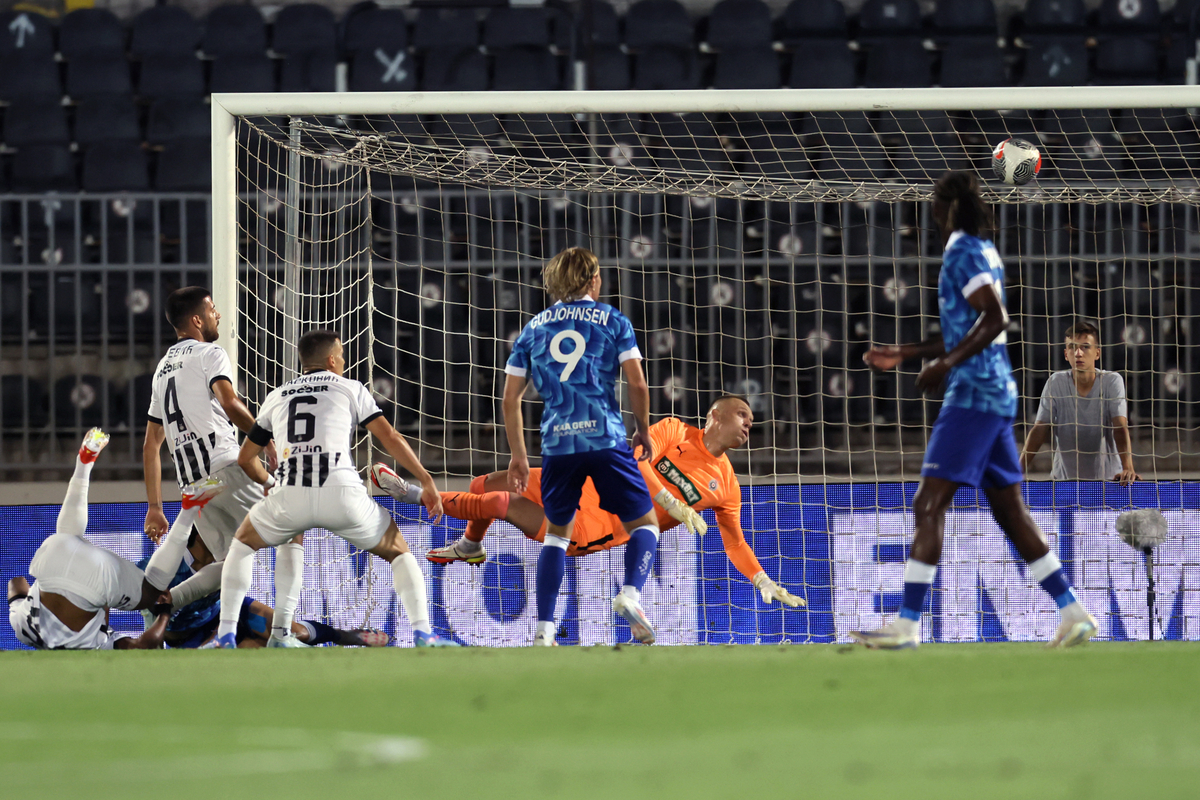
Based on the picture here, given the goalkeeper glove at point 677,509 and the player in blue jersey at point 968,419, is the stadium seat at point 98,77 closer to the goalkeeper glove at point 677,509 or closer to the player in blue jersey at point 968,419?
the goalkeeper glove at point 677,509

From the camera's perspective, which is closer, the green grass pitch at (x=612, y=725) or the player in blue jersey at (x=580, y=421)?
the green grass pitch at (x=612, y=725)

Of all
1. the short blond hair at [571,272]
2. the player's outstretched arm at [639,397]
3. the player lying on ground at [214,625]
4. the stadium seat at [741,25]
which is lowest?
the player lying on ground at [214,625]

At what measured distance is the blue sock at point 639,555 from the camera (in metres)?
5.48

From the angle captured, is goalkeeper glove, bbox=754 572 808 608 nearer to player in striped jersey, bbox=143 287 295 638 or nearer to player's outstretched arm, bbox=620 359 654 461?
player's outstretched arm, bbox=620 359 654 461

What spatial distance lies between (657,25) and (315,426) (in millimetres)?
8063

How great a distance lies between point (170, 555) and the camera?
239 inches

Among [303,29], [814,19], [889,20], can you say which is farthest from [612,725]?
[303,29]

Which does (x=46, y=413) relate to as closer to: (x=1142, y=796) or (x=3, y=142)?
(x=3, y=142)

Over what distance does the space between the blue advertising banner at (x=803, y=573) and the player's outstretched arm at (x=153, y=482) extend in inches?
44.9

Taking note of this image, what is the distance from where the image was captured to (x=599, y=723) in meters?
3.12

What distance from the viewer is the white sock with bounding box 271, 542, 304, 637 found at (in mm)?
5809

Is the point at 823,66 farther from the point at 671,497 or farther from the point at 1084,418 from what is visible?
the point at 671,497

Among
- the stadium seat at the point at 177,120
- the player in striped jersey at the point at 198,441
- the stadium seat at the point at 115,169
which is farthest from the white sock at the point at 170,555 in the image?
the stadium seat at the point at 177,120

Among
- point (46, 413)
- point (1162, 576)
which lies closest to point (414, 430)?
point (46, 413)
